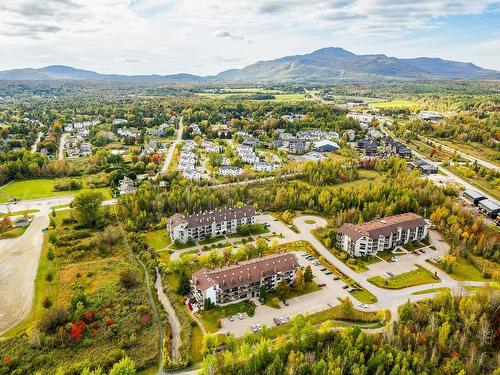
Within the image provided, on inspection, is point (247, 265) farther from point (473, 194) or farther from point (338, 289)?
point (473, 194)

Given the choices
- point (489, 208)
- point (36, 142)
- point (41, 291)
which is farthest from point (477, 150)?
point (36, 142)

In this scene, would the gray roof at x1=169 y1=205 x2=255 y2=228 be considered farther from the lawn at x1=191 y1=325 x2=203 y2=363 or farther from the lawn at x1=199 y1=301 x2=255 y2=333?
the lawn at x1=191 y1=325 x2=203 y2=363

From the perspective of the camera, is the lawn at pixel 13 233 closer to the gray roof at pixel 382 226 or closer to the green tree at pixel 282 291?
the green tree at pixel 282 291

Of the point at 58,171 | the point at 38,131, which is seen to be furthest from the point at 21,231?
the point at 38,131

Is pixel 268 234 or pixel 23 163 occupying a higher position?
pixel 23 163

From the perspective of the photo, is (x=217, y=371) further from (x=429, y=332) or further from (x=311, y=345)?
(x=429, y=332)

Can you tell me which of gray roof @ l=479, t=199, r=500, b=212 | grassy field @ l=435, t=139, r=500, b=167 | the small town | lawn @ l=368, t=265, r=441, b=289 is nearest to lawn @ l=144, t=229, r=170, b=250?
the small town

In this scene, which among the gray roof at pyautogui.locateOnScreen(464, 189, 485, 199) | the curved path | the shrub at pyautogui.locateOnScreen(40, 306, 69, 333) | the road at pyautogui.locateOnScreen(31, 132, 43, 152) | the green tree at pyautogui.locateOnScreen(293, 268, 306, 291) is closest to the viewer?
the curved path
